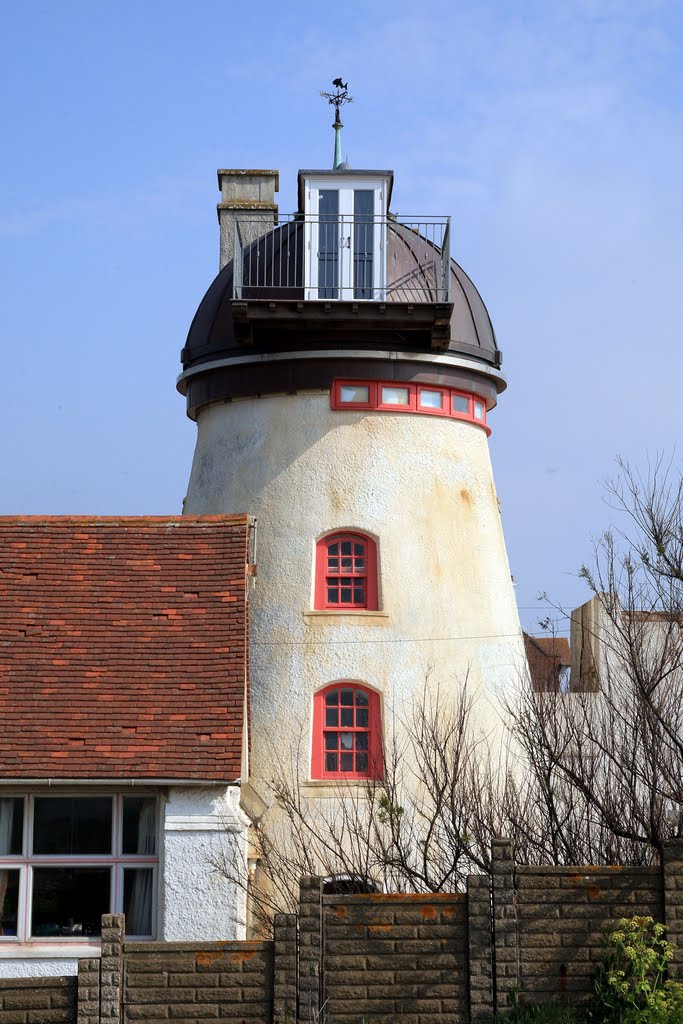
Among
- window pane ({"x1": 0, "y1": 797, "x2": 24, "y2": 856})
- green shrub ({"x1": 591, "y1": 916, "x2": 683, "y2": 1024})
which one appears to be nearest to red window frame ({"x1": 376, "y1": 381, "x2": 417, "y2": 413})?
window pane ({"x1": 0, "y1": 797, "x2": 24, "y2": 856})

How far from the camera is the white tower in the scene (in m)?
21.8

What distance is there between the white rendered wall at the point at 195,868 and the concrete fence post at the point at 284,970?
11.5 feet

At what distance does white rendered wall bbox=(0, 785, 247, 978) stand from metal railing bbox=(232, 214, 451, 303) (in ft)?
29.0

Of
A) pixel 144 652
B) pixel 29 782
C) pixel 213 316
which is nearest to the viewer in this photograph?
pixel 29 782

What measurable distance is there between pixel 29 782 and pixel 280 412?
336 inches

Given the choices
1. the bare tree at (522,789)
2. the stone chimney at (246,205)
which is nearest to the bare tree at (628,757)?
the bare tree at (522,789)

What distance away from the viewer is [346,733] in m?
21.6

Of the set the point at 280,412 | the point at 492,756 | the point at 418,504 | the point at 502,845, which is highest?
the point at 280,412

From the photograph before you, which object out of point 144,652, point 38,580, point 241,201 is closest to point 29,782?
point 144,652

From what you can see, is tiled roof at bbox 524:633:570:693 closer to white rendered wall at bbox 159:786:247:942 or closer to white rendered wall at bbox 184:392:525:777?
white rendered wall at bbox 184:392:525:777

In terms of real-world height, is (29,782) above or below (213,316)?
below

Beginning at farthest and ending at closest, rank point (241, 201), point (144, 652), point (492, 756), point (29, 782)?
1. point (241, 201)
2. point (492, 756)
3. point (144, 652)
4. point (29, 782)

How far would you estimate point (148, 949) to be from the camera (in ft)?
42.8

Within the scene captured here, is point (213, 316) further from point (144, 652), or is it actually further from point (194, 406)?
point (144, 652)
